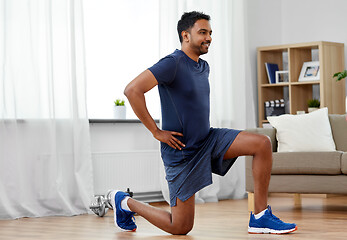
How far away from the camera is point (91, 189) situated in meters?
4.89

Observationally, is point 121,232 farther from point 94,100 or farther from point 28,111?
point 94,100

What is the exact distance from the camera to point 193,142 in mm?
3172

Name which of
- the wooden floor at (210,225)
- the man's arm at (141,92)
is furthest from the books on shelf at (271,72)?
the man's arm at (141,92)

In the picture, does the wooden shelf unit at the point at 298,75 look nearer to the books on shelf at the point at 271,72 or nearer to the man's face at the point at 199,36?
the books on shelf at the point at 271,72

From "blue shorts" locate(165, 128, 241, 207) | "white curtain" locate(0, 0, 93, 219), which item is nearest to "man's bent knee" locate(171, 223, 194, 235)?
"blue shorts" locate(165, 128, 241, 207)

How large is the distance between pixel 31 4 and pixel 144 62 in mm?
1532

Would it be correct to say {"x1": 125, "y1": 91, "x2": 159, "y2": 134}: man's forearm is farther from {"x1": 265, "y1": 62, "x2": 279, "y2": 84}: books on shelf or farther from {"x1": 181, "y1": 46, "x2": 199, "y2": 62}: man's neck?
{"x1": 265, "y1": 62, "x2": 279, "y2": 84}: books on shelf

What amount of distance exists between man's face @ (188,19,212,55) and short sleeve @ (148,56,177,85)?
0.16 m

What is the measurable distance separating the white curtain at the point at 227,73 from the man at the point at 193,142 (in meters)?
2.52

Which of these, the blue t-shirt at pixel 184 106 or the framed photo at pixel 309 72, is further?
the framed photo at pixel 309 72

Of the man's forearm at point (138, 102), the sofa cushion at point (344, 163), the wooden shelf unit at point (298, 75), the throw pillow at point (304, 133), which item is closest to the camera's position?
the man's forearm at point (138, 102)

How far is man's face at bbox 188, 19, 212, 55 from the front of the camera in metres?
3.21

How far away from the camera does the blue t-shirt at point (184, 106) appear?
3158mm

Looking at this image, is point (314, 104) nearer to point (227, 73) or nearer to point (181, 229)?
→ point (227, 73)
